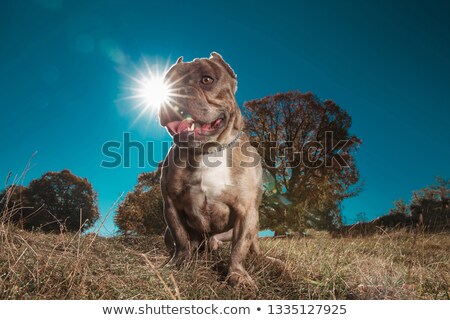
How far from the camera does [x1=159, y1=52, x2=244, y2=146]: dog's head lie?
15.1ft

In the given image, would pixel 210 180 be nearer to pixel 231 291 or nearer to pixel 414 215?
pixel 231 291

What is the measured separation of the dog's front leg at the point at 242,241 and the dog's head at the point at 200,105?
1021 mm

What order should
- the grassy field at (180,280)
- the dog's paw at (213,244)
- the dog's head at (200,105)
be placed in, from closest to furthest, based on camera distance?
the grassy field at (180,280)
the dog's head at (200,105)
the dog's paw at (213,244)

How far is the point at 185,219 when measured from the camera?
17.3ft

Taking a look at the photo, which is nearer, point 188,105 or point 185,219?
point 188,105

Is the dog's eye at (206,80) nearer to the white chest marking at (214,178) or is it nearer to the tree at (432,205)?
the white chest marking at (214,178)

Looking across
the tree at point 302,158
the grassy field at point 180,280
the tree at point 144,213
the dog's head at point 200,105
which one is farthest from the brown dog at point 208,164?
the tree at point 302,158

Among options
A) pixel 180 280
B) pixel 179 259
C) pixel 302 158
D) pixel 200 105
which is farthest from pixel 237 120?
pixel 302 158

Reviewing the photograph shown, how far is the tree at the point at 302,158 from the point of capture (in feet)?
62.3
